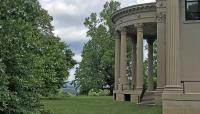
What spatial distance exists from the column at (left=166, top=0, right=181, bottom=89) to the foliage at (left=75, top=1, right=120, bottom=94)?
49458 millimetres

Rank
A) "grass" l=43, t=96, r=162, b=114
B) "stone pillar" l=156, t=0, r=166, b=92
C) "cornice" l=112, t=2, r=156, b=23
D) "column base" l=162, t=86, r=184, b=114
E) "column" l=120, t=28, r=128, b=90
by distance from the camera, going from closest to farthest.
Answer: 1. "column base" l=162, t=86, r=184, b=114
2. "grass" l=43, t=96, r=162, b=114
3. "stone pillar" l=156, t=0, r=166, b=92
4. "cornice" l=112, t=2, r=156, b=23
5. "column" l=120, t=28, r=128, b=90

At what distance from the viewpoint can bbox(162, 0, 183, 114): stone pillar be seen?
953 inches

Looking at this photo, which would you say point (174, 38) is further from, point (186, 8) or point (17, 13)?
point (17, 13)

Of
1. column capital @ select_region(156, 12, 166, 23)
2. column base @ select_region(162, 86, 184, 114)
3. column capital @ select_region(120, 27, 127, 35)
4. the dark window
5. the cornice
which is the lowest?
column base @ select_region(162, 86, 184, 114)

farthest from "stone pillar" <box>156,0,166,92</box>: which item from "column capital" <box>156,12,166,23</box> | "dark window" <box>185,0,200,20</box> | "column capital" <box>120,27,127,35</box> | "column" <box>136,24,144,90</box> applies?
"column capital" <box>120,27,127,35</box>

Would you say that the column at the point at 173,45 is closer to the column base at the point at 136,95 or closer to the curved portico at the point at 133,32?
the curved portico at the point at 133,32

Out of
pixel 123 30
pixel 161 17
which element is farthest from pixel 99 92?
pixel 161 17

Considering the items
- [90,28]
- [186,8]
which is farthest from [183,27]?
[90,28]

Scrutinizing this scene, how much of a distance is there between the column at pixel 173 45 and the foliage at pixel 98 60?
49458 mm

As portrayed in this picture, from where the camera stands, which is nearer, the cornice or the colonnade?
the cornice

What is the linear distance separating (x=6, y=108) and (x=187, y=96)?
12064mm

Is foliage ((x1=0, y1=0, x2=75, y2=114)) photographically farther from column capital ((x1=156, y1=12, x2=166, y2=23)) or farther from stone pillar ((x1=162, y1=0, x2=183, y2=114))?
Answer: column capital ((x1=156, y1=12, x2=166, y2=23))

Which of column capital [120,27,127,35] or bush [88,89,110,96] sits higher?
column capital [120,27,127,35]

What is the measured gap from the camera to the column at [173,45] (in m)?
24.7
